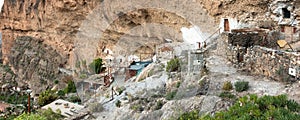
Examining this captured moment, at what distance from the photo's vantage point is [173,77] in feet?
30.6

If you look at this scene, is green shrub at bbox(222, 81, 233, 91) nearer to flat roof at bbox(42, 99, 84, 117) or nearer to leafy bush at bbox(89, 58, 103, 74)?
flat roof at bbox(42, 99, 84, 117)

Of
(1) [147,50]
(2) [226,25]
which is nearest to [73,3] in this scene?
(1) [147,50]

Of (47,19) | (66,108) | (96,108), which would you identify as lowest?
(66,108)

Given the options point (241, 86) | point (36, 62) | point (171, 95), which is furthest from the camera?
point (36, 62)

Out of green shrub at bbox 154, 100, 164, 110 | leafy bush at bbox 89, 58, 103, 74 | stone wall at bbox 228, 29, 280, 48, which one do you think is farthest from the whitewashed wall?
green shrub at bbox 154, 100, 164, 110

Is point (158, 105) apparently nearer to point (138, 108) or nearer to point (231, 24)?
point (138, 108)

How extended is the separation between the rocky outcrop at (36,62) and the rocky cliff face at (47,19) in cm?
49

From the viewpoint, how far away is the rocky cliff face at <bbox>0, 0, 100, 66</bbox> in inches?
908

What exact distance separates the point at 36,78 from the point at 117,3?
34.1ft

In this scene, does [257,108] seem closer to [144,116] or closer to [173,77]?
[144,116]

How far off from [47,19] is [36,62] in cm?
399

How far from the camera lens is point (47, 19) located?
25.2m

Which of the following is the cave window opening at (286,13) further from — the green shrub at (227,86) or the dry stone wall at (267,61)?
the green shrub at (227,86)

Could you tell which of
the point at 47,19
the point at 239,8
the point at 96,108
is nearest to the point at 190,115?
the point at 96,108
